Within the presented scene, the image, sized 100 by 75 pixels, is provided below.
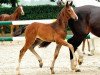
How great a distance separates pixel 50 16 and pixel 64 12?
18.8 m

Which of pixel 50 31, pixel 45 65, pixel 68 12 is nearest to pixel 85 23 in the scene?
pixel 68 12

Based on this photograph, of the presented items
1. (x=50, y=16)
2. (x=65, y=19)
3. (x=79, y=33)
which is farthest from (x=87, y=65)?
(x=50, y=16)

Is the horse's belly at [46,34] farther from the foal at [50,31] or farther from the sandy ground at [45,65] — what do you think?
the sandy ground at [45,65]

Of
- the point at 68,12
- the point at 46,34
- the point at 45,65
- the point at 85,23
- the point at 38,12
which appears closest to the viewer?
the point at 68,12

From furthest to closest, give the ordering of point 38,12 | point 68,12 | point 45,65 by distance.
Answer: point 38,12 → point 45,65 → point 68,12

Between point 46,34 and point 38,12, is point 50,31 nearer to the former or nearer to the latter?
point 46,34

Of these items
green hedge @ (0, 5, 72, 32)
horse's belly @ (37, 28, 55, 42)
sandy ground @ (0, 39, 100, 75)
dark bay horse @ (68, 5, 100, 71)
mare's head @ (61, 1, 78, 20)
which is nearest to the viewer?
mare's head @ (61, 1, 78, 20)

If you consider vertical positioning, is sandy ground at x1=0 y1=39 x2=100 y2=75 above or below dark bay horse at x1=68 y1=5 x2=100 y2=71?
below

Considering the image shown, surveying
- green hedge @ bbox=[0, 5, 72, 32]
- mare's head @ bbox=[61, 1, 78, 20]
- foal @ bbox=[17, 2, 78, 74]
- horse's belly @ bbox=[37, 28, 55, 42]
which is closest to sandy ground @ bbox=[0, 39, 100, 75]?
foal @ bbox=[17, 2, 78, 74]

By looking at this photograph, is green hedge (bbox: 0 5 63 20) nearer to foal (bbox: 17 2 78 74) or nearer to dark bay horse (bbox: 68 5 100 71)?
dark bay horse (bbox: 68 5 100 71)

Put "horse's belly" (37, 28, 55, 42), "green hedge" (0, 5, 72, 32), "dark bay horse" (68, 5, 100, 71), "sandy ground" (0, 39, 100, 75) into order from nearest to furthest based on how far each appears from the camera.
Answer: "horse's belly" (37, 28, 55, 42), "sandy ground" (0, 39, 100, 75), "dark bay horse" (68, 5, 100, 71), "green hedge" (0, 5, 72, 32)

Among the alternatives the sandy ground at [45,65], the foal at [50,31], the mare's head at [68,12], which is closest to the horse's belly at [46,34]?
the foal at [50,31]

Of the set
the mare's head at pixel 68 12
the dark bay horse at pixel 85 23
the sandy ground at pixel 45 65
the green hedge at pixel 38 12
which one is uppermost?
the mare's head at pixel 68 12

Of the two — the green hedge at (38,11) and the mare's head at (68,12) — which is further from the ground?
the mare's head at (68,12)
